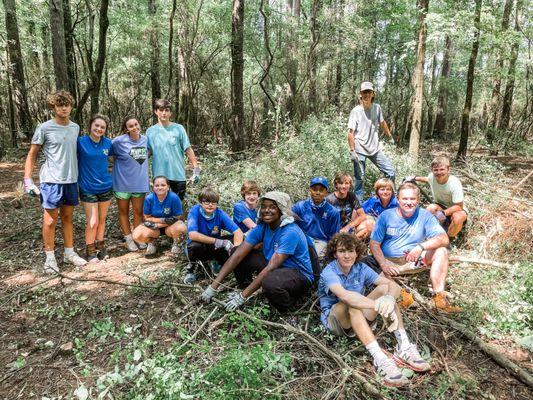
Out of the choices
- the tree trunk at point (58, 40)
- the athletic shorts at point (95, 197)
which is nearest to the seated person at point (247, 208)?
the athletic shorts at point (95, 197)

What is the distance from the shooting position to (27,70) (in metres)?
13.5

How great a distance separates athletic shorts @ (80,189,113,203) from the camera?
15.5 ft

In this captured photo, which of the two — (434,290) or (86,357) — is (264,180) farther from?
(86,357)

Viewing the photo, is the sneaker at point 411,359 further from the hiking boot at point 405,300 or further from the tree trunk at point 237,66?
the tree trunk at point 237,66

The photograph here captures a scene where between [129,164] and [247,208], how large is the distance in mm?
1554

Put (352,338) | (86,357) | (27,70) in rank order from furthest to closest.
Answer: (27,70), (352,338), (86,357)

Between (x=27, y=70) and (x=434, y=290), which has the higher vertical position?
(x=27, y=70)

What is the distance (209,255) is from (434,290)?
7.62 ft

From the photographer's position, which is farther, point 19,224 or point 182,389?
point 19,224

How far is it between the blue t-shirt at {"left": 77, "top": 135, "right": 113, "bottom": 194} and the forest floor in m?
0.93

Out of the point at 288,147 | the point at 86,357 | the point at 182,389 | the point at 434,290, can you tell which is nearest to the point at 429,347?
the point at 434,290

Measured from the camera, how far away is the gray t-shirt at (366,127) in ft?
19.8

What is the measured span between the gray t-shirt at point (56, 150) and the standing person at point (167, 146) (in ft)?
3.25

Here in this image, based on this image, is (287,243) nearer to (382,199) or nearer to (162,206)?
(382,199)
